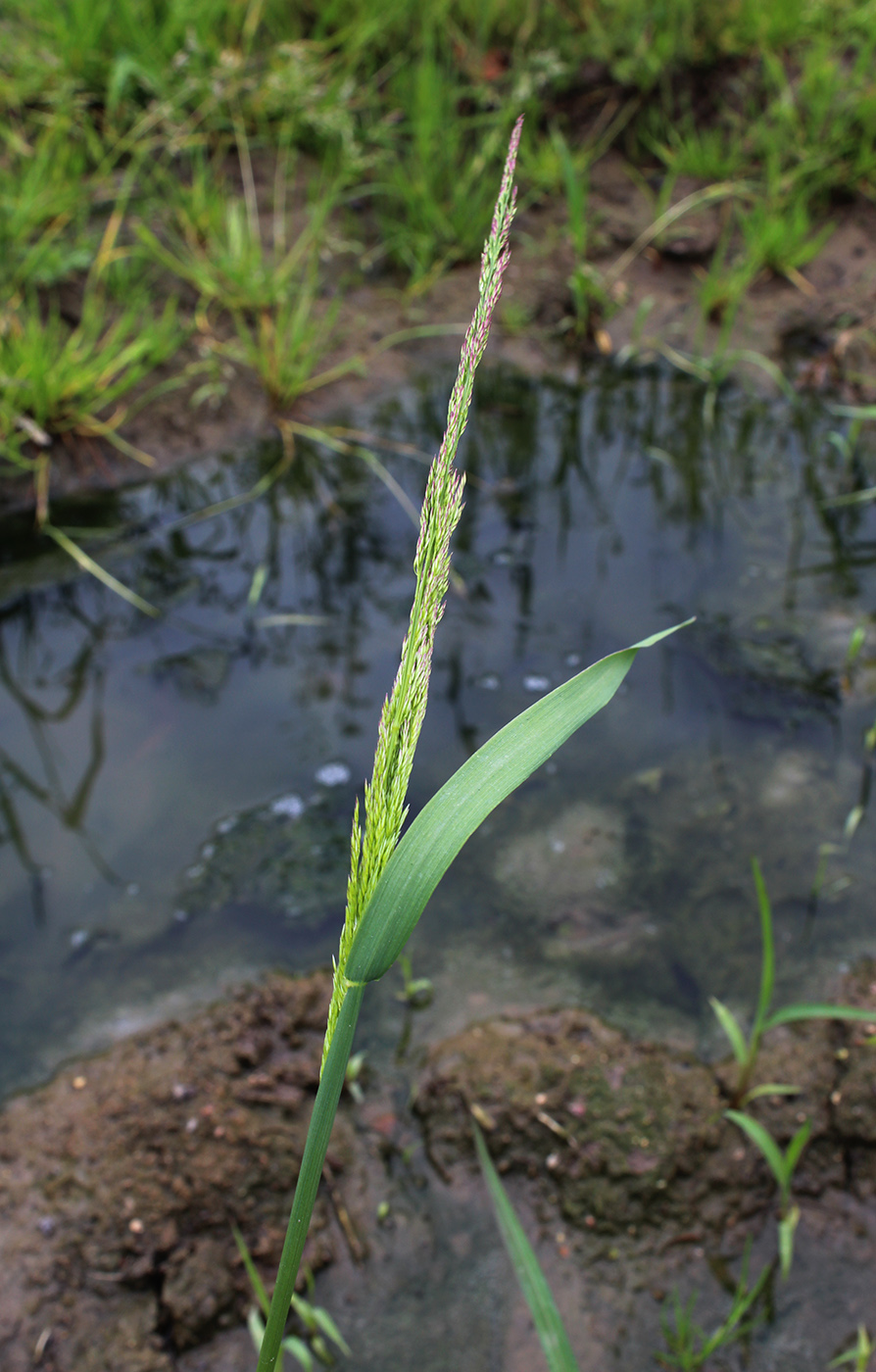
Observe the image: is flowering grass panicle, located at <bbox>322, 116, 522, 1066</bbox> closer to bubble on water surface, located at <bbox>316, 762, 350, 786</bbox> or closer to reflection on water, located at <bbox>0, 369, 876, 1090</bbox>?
reflection on water, located at <bbox>0, 369, 876, 1090</bbox>

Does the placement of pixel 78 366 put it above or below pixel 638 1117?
above

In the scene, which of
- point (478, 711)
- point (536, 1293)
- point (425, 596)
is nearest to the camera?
point (425, 596)

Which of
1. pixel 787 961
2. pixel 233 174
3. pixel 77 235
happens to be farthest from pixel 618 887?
pixel 233 174

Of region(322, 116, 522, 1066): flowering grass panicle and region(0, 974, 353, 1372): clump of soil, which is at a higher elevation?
region(322, 116, 522, 1066): flowering grass panicle

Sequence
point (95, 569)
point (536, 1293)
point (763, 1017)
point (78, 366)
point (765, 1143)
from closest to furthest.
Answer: point (536, 1293)
point (765, 1143)
point (763, 1017)
point (95, 569)
point (78, 366)

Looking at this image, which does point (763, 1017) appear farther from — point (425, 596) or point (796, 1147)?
point (425, 596)

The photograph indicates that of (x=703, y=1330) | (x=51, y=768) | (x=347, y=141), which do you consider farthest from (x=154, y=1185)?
(x=347, y=141)

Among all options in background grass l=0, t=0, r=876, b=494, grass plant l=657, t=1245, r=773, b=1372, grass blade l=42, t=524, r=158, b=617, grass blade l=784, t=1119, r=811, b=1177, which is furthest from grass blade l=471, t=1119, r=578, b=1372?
background grass l=0, t=0, r=876, b=494
